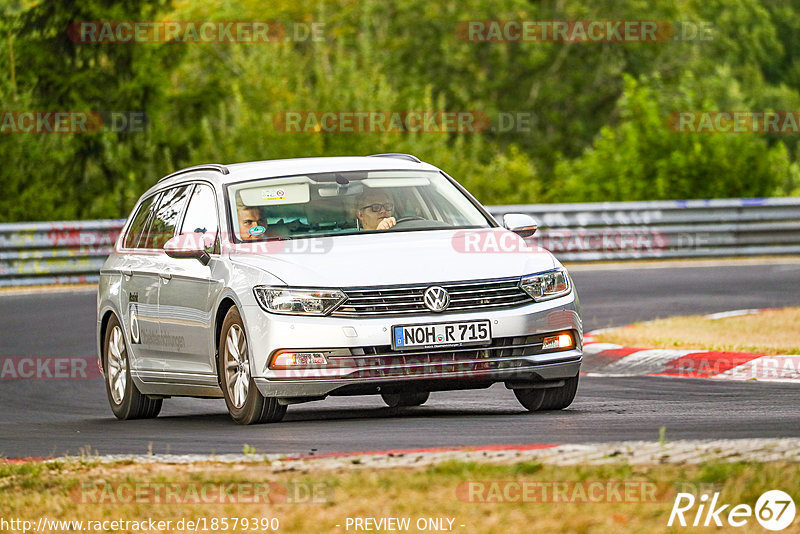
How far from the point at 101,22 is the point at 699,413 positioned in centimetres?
2730

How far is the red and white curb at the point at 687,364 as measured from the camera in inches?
499

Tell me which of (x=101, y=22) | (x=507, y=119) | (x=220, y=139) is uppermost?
(x=101, y=22)

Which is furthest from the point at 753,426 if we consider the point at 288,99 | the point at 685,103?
the point at 288,99

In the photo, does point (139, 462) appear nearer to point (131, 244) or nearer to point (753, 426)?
point (753, 426)

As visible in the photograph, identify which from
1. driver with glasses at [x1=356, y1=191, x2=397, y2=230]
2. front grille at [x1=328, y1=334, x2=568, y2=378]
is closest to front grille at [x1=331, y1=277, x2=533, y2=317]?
front grille at [x1=328, y1=334, x2=568, y2=378]

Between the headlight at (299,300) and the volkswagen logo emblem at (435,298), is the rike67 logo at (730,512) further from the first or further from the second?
the headlight at (299,300)

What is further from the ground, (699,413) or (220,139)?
(699,413)

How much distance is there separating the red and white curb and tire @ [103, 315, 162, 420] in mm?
3917

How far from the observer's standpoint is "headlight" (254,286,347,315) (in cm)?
955

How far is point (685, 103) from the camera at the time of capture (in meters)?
35.9

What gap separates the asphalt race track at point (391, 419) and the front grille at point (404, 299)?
2.13ft

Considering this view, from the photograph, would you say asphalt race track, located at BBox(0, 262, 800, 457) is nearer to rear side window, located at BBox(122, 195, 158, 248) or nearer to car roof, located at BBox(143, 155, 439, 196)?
rear side window, located at BBox(122, 195, 158, 248)

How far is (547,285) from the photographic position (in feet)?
33.0

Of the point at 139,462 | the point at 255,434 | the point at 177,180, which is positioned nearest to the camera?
the point at 139,462
